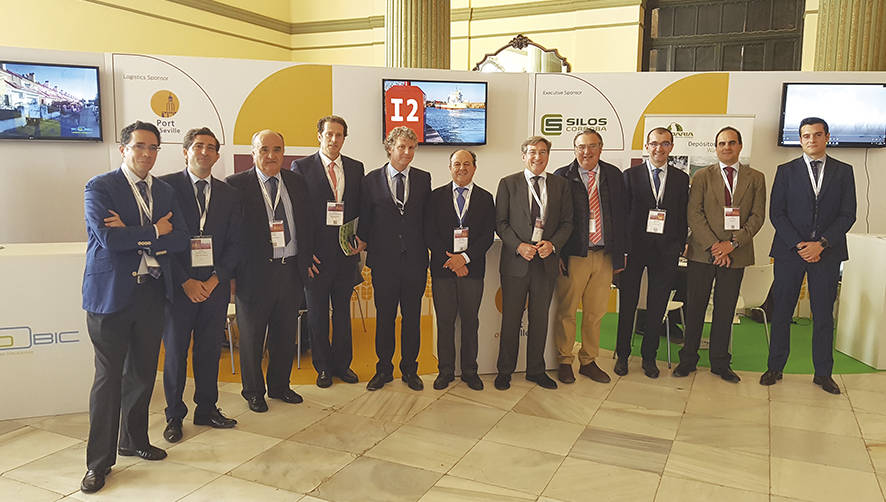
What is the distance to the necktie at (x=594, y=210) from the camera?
4230 mm

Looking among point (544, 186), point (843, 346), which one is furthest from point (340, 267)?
point (843, 346)

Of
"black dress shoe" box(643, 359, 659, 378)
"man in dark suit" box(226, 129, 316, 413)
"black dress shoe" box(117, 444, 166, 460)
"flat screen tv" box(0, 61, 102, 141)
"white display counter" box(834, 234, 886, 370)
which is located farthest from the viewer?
"flat screen tv" box(0, 61, 102, 141)

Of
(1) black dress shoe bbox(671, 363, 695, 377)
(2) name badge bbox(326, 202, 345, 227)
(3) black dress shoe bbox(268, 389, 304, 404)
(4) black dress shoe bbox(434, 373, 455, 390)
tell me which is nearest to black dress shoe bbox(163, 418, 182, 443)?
(3) black dress shoe bbox(268, 389, 304, 404)

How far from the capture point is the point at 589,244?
4258 mm

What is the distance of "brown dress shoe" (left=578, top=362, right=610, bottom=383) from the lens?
4.37 meters

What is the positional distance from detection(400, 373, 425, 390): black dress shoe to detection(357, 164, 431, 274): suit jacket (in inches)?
28.2

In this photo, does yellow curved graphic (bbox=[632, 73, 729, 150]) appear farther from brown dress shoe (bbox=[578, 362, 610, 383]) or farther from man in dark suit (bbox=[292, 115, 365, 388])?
man in dark suit (bbox=[292, 115, 365, 388])

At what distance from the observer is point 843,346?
5.13 m

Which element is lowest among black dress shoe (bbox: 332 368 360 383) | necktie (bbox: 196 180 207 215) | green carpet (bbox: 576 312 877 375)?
green carpet (bbox: 576 312 877 375)

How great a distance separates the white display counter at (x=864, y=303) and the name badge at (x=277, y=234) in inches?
168

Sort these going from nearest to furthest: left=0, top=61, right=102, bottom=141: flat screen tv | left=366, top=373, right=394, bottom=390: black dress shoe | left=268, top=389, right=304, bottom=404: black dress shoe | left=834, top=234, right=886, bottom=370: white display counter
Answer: left=268, top=389, right=304, bottom=404: black dress shoe, left=366, top=373, right=394, bottom=390: black dress shoe, left=834, top=234, right=886, bottom=370: white display counter, left=0, top=61, right=102, bottom=141: flat screen tv

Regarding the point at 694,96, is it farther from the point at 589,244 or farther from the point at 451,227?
the point at 451,227

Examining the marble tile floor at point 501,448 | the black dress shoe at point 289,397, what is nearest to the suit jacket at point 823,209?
the marble tile floor at point 501,448

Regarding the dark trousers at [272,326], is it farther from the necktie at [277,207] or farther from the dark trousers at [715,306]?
the dark trousers at [715,306]
